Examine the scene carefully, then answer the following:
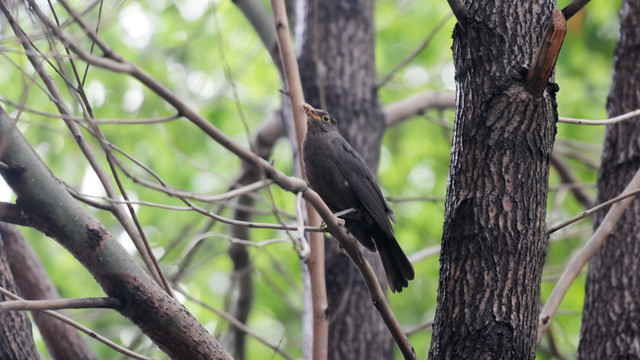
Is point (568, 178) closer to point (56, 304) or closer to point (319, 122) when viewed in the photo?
point (319, 122)

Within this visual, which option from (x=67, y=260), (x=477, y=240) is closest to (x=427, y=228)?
(x=67, y=260)

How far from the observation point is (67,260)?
22.7 ft

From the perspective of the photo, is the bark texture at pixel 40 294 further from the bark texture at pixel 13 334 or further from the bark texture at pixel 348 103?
the bark texture at pixel 348 103

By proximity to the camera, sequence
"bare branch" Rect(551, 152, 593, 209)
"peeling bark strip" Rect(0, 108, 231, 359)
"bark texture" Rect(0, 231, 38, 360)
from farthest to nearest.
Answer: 1. "bare branch" Rect(551, 152, 593, 209)
2. "bark texture" Rect(0, 231, 38, 360)
3. "peeling bark strip" Rect(0, 108, 231, 359)

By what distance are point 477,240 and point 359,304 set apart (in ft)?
6.67

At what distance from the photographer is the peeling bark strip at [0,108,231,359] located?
190cm

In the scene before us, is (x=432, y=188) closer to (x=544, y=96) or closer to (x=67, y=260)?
(x=67, y=260)

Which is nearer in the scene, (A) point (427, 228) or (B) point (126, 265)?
(B) point (126, 265)

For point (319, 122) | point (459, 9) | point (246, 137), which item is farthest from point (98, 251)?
point (246, 137)

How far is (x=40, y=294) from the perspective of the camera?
3408mm

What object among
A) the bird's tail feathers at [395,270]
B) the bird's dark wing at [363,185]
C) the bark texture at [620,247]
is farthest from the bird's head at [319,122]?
the bark texture at [620,247]

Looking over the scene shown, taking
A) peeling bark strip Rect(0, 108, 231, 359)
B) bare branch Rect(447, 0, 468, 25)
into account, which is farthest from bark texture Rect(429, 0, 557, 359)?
peeling bark strip Rect(0, 108, 231, 359)

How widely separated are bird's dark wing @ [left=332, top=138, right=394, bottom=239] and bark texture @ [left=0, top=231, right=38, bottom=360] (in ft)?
5.73

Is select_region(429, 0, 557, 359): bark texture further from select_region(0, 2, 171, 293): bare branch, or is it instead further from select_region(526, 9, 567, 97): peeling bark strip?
select_region(0, 2, 171, 293): bare branch
